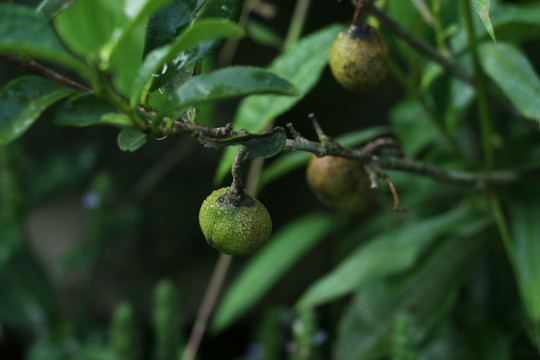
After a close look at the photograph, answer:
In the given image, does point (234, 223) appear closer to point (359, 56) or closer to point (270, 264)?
point (359, 56)

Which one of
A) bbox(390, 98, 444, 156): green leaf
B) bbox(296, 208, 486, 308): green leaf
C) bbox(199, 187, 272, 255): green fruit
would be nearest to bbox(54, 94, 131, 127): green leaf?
bbox(199, 187, 272, 255): green fruit

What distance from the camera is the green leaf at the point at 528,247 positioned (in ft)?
3.26

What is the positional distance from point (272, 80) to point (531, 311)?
28.8 inches

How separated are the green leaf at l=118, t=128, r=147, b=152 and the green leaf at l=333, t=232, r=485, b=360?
2.51 feet

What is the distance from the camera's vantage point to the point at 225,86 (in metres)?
0.44

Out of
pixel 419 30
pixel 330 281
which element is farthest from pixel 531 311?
pixel 419 30

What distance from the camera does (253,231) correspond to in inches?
20.8

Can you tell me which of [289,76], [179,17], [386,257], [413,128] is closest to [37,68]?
[179,17]

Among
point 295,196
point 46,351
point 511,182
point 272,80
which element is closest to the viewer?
point 272,80

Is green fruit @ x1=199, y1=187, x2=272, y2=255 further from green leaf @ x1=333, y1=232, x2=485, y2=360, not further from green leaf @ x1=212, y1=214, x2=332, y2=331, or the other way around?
green leaf @ x1=212, y1=214, x2=332, y2=331

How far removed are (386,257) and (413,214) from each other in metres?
0.30

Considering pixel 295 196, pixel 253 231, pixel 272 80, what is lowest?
pixel 295 196

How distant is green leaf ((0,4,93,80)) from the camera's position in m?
0.38

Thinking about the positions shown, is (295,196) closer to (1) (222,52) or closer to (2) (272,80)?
(1) (222,52)
